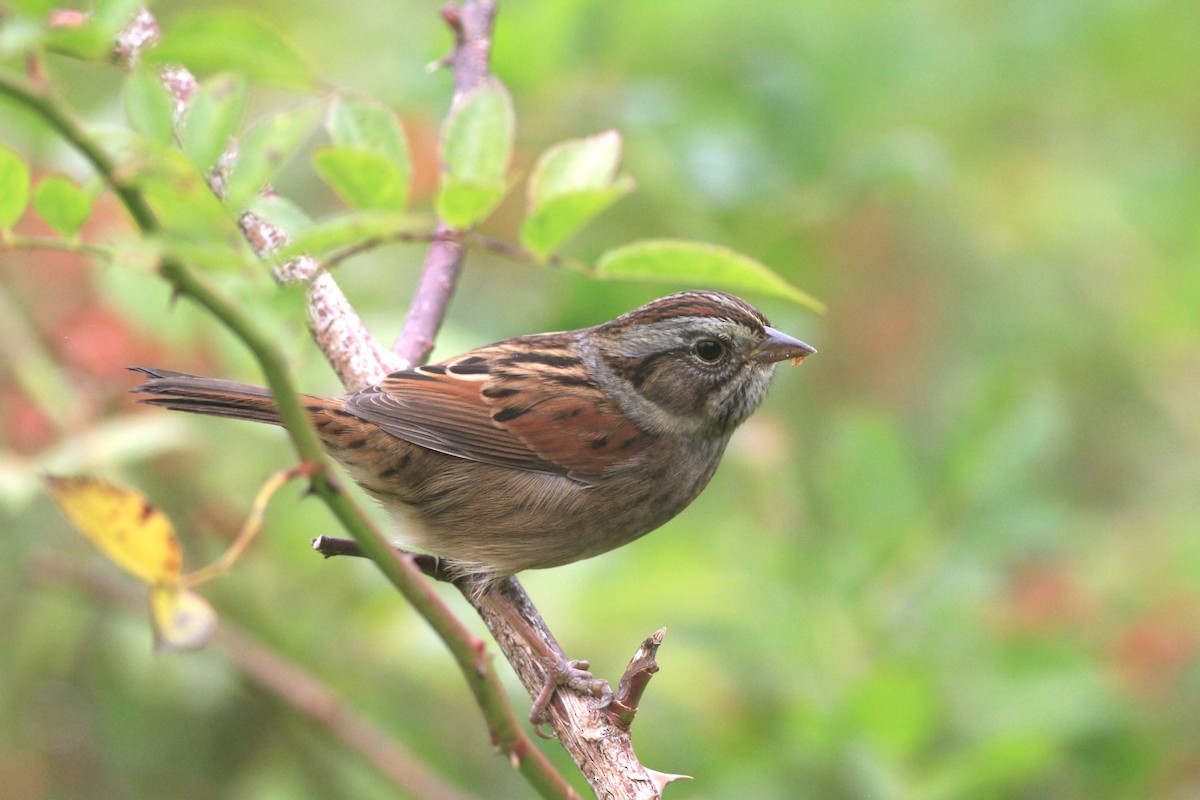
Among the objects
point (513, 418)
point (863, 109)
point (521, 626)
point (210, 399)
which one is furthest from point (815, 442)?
point (210, 399)

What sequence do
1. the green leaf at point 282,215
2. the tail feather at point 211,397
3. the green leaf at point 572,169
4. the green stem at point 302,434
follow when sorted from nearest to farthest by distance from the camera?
the green stem at point 302,434
the green leaf at point 282,215
the green leaf at point 572,169
the tail feather at point 211,397

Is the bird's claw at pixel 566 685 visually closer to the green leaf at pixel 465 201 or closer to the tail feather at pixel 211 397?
the tail feather at pixel 211 397

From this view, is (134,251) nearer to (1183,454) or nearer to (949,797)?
(949,797)

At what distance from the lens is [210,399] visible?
305cm

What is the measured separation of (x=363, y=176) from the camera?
1.74 m

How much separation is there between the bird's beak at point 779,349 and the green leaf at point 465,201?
1.73 m

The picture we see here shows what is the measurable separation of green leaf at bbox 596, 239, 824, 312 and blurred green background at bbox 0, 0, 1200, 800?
1393 millimetres

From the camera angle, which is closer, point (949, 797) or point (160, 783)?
point (949, 797)

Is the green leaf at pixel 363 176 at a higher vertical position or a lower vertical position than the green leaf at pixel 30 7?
higher

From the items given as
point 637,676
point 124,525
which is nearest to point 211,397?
point 637,676

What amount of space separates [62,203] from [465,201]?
0.51 meters

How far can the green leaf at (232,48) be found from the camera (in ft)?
4.95

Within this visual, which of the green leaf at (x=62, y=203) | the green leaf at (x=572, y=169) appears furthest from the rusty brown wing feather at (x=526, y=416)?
the green leaf at (x=62, y=203)

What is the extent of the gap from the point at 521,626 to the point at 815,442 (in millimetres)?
2555
